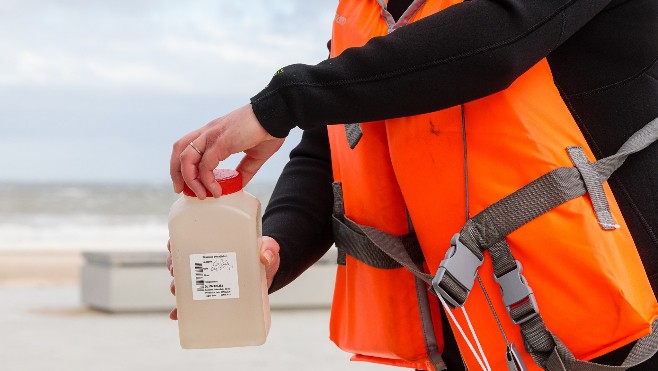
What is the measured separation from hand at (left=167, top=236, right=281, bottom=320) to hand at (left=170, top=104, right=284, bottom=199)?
0.53 feet

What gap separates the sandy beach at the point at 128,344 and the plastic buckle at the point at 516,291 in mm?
3705

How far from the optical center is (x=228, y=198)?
1.53 m

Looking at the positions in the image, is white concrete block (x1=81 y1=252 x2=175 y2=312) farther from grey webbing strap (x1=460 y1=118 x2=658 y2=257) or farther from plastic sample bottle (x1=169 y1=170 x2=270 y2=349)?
grey webbing strap (x1=460 y1=118 x2=658 y2=257)

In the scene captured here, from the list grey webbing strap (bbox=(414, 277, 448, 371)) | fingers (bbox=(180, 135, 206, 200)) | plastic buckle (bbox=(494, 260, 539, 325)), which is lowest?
grey webbing strap (bbox=(414, 277, 448, 371))

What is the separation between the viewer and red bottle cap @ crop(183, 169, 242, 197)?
1506 millimetres

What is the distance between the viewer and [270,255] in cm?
163

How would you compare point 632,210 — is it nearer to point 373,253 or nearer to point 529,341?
point 529,341

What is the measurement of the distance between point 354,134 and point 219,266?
311 mm

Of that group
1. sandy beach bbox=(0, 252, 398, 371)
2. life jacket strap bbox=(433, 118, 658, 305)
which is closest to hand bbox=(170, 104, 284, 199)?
life jacket strap bbox=(433, 118, 658, 305)

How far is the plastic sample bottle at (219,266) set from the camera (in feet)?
5.01

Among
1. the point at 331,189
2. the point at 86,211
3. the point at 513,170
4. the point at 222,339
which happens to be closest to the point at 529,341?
the point at 513,170

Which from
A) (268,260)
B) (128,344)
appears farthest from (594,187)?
(128,344)

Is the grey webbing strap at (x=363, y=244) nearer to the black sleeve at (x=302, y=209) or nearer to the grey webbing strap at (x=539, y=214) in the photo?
the black sleeve at (x=302, y=209)

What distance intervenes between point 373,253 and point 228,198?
29 centimetres
